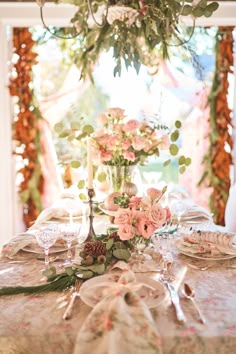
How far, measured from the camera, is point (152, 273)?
4.54ft

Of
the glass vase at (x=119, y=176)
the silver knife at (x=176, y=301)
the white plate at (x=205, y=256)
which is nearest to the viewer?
the silver knife at (x=176, y=301)

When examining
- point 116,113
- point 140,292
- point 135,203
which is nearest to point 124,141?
point 116,113

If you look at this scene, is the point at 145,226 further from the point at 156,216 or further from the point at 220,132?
the point at 220,132

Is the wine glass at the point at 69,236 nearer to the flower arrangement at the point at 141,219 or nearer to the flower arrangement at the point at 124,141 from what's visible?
the flower arrangement at the point at 141,219

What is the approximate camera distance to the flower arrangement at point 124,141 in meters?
1.94

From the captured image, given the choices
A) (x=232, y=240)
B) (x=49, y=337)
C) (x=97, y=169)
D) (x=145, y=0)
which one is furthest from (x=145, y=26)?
(x=49, y=337)

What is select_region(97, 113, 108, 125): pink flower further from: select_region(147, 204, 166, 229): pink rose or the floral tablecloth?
the floral tablecloth

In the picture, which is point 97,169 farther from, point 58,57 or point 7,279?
point 58,57

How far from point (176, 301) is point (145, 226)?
0.31 m

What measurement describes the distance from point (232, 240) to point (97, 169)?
847 mm

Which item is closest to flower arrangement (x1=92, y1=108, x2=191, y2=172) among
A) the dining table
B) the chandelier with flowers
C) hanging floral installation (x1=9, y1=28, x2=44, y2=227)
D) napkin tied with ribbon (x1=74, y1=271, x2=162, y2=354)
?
the chandelier with flowers

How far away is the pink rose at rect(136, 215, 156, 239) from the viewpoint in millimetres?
1376

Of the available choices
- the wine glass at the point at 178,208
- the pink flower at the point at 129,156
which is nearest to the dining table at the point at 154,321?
the wine glass at the point at 178,208

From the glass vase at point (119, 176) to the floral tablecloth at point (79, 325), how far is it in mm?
841
